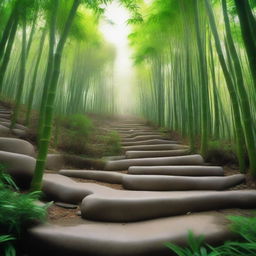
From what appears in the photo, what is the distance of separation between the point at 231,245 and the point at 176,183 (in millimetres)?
1041

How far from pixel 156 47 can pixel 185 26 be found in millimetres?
2142

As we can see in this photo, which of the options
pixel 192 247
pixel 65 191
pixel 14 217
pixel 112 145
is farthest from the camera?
pixel 112 145

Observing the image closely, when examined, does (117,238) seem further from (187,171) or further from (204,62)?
(204,62)

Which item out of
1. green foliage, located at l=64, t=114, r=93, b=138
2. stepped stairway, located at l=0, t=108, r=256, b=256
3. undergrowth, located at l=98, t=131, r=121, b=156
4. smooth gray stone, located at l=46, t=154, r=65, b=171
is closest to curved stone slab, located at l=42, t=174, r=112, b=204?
stepped stairway, located at l=0, t=108, r=256, b=256

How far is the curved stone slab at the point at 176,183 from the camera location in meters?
2.34

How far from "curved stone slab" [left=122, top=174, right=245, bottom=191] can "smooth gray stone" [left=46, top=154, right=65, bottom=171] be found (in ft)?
3.92

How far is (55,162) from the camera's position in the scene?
10.0 feet

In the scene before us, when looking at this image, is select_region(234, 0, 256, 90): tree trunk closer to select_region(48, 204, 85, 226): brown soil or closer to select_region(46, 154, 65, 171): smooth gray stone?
select_region(48, 204, 85, 226): brown soil

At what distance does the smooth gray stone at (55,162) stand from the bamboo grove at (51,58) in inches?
12.2

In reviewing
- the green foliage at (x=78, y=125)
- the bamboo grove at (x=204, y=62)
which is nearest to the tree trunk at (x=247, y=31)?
the bamboo grove at (x=204, y=62)

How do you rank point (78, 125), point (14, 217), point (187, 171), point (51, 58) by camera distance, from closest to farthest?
point (14, 217) → point (187, 171) → point (51, 58) → point (78, 125)

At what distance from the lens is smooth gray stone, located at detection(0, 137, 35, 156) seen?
2.63 metres

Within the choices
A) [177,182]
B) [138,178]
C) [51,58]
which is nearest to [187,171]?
[177,182]

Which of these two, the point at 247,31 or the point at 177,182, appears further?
the point at 177,182
